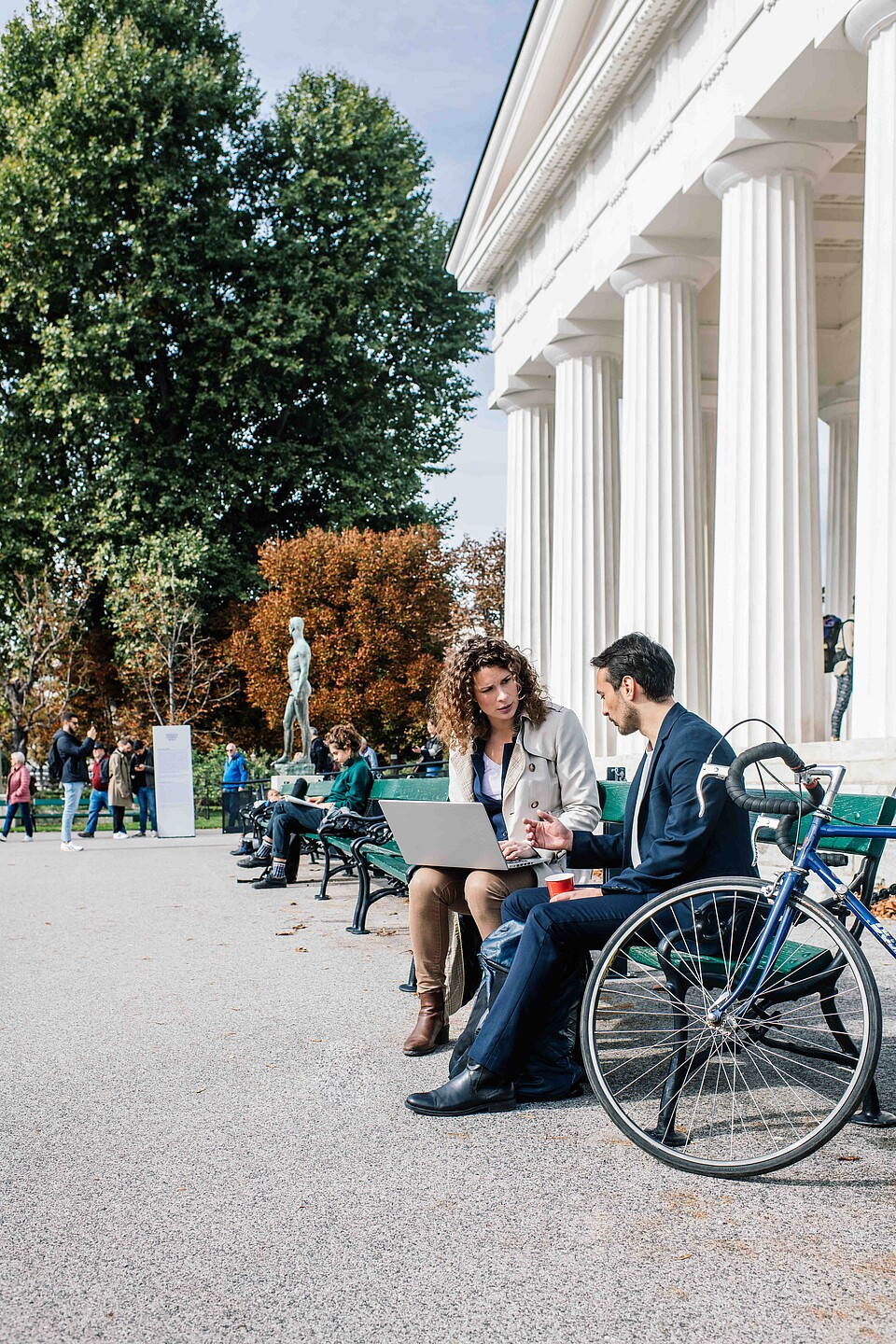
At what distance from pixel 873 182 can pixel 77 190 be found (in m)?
26.5

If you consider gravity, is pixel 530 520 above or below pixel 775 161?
below

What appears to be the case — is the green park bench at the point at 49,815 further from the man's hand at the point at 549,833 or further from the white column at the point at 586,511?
the man's hand at the point at 549,833

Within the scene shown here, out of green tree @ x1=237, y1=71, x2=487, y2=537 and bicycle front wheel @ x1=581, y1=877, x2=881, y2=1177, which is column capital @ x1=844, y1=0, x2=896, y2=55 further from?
green tree @ x1=237, y1=71, x2=487, y2=537

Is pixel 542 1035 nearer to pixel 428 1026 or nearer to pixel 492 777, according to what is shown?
pixel 428 1026

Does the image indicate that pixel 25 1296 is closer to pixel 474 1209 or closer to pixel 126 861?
pixel 474 1209

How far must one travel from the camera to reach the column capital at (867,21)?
418 inches

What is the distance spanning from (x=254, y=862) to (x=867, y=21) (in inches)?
399

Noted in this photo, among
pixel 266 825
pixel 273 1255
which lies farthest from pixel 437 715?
pixel 266 825

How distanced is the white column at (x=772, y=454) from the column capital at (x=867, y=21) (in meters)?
2.08

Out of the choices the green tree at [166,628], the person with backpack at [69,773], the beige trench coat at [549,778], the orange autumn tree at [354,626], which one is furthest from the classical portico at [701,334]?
the green tree at [166,628]

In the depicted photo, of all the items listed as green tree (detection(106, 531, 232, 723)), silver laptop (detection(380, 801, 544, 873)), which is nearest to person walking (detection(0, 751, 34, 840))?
green tree (detection(106, 531, 232, 723))

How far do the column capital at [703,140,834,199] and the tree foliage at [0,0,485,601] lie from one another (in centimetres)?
2022

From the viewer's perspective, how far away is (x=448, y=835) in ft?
16.2

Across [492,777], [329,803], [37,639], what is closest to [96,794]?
[329,803]
